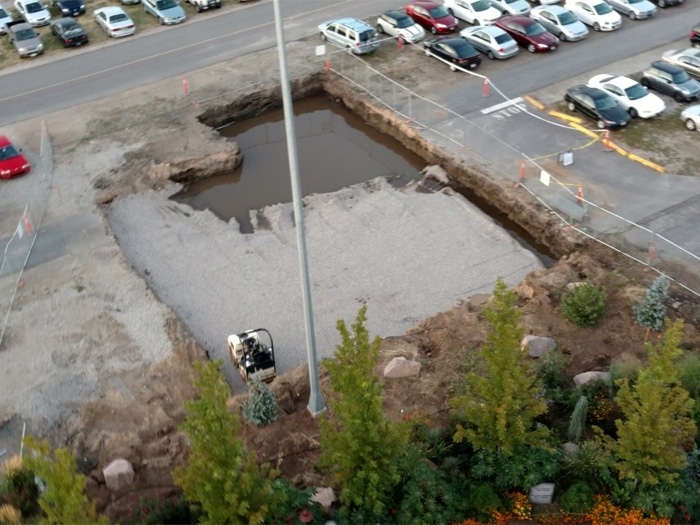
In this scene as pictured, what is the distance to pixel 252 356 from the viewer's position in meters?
21.2

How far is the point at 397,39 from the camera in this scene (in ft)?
127

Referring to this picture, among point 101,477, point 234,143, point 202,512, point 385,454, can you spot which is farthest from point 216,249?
point 385,454

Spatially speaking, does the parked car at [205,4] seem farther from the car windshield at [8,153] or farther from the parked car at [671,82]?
the parked car at [671,82]

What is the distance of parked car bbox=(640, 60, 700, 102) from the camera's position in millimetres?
32500

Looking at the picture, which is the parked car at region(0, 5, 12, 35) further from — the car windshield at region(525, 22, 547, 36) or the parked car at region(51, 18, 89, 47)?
the car windshield at region(525, 22, 547, 36)

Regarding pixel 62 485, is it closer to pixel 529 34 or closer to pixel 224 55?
pixel 224 55

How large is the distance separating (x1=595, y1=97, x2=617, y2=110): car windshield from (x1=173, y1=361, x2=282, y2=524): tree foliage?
76.9ft

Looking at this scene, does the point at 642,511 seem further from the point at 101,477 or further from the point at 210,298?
the point at 210,298

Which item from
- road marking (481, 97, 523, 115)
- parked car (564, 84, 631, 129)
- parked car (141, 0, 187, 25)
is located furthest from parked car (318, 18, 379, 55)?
parked car (564, 84, 631, 129)

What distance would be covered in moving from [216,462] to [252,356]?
8.34 metres

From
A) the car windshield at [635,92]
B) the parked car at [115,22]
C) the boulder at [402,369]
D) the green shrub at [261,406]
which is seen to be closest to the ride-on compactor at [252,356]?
the green shrub at [261,406]

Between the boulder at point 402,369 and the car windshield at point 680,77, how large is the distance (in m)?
20.0

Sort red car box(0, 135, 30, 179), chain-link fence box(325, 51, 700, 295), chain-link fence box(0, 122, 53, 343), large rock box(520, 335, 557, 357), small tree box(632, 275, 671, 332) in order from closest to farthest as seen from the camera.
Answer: large rock box(520, 335, 557, 357) → small tree box(632, 275, 671, 332) → chain-link fence box(325, 51, 700, 295) → chain-link fence box(0, 122, 53, 343) → red car box(0, 135, 30, 179)

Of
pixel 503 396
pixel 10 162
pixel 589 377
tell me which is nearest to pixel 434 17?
pixel 10 162
